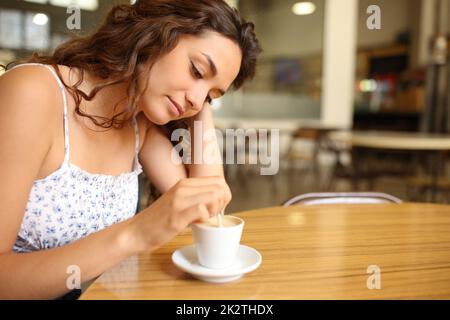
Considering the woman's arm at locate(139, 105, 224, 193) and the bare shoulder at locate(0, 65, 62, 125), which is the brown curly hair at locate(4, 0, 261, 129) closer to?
the bare shoulder at locate(0, 65, 62, 125)

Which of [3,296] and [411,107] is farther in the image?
[411,107]

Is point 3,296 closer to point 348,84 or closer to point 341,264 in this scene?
point 341,264

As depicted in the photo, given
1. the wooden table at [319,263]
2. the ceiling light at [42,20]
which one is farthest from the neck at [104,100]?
the ceiling light at [42,20]

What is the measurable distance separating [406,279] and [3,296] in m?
0.67

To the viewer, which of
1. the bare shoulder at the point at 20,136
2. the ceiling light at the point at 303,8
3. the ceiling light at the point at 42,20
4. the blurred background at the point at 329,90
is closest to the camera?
the bare shoulder at the point at 20,136

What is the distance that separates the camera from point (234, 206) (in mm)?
4273

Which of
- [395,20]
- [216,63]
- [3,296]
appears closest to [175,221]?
[3,296]

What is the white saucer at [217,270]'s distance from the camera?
24.4 inches

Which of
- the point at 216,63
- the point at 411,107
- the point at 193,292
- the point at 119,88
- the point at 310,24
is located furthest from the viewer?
the point at 411,107

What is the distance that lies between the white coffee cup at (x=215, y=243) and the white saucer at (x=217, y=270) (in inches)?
0.5

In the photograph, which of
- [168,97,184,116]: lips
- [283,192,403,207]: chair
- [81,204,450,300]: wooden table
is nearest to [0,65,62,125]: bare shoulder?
[168,97,184,116]: lips

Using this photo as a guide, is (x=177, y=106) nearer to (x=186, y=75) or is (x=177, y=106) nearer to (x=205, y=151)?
(x=186, y=75)

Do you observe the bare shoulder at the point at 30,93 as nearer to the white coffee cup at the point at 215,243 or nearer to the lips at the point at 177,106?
the lips at the point at 177,106

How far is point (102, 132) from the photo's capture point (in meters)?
1.02
